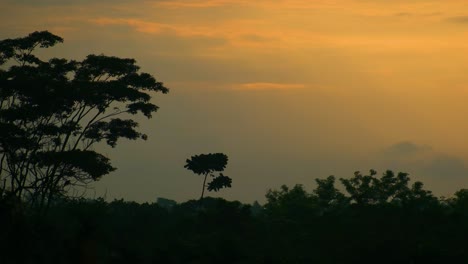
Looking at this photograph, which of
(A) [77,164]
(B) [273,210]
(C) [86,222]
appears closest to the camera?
(C) [86,222]

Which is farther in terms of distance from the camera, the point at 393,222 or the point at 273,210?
the point at 273,210

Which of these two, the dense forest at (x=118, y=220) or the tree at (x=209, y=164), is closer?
the dense forest at (x=118, y=220)

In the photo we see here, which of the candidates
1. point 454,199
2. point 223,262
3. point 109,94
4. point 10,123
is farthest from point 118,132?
point 454,199

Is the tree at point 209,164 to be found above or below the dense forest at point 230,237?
above

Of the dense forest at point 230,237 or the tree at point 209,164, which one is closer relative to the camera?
the dense forest at point 230,237

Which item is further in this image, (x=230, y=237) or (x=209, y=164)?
(x=209, y=164)

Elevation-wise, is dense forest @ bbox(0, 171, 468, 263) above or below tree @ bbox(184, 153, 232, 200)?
below

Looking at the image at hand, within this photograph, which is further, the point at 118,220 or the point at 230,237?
the point at 118,220

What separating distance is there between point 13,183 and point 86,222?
77.5ft

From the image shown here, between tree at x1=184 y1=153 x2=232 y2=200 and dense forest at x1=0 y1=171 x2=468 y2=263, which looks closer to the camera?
dense forest at x1=0 y1=171 x2=468 y2=263

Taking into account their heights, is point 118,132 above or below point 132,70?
below

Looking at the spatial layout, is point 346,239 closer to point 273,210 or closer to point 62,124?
point 62,124

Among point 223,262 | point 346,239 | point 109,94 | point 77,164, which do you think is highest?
point 109,94

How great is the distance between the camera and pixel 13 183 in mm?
60594
